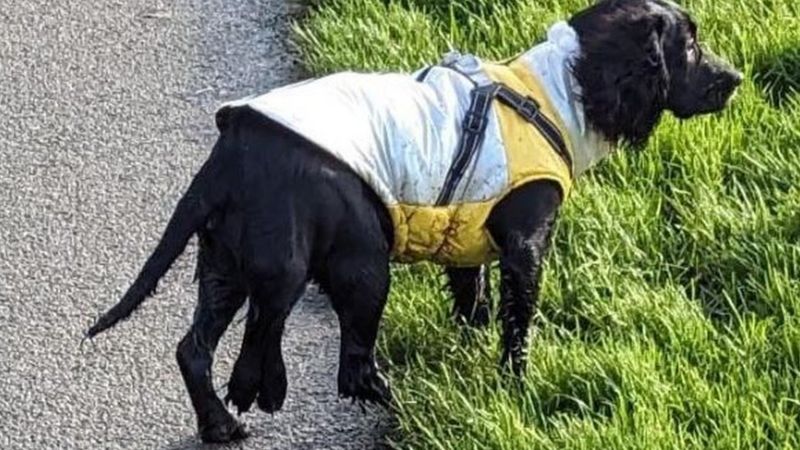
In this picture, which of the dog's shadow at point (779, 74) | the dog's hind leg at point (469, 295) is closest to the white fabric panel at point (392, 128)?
the dog's hind leg at point (469, 295)

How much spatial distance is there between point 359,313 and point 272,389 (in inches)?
10.3

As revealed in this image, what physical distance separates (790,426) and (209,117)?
8.11 ft

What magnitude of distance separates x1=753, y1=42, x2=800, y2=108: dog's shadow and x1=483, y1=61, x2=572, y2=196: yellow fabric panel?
4.35 feet

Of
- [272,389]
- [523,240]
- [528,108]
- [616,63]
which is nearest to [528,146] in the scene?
[528,108]

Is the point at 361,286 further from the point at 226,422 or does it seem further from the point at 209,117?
the point at 209,117

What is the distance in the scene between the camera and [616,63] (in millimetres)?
4336

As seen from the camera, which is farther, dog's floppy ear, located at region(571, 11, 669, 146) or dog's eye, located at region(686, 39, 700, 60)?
dog's eye, located at region(686, 39, 700, 60)

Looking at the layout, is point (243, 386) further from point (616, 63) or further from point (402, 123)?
point (616, 63)

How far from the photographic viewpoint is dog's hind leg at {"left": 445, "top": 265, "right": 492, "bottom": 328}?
4.53 metres

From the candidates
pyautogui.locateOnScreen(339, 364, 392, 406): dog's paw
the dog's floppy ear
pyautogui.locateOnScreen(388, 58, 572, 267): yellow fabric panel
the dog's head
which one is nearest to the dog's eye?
the dog's head

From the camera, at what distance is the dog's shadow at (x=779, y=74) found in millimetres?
5439

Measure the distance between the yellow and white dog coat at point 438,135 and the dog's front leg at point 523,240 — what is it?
3cm

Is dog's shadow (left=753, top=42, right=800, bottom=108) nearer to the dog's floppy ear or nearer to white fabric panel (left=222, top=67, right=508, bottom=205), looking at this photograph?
the dog's floppy ear

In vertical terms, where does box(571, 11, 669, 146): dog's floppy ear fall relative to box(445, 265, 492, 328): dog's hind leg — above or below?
above
